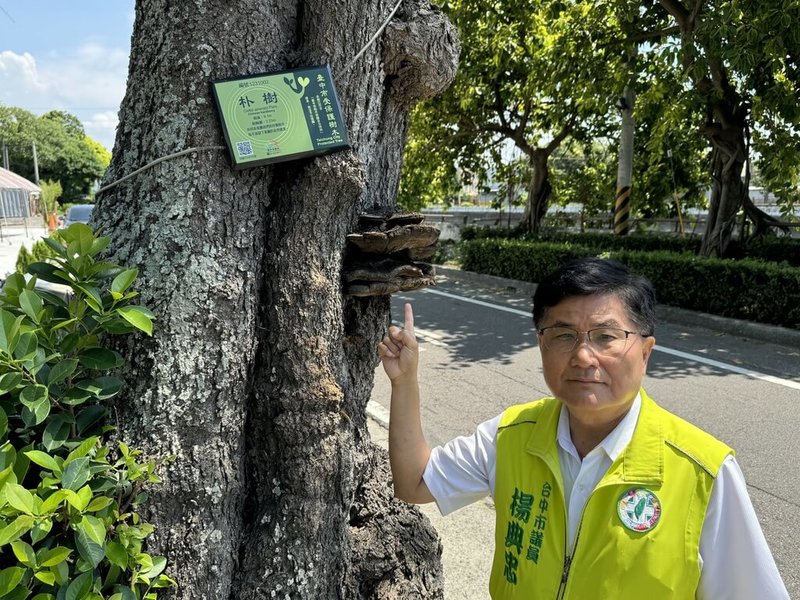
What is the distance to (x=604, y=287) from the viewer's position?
60.7 inches

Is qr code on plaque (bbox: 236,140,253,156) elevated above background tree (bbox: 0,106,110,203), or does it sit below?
below

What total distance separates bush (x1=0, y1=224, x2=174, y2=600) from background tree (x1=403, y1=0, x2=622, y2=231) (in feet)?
31.9

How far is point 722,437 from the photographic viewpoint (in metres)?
4.84

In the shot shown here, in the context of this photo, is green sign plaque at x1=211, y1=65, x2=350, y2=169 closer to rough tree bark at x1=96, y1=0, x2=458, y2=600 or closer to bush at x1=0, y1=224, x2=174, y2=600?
rough tree bark at x1=96, y1=0, x2=458, y2=600

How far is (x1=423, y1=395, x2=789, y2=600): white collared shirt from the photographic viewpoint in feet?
4.32

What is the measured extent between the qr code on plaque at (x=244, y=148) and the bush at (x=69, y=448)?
0.42 m

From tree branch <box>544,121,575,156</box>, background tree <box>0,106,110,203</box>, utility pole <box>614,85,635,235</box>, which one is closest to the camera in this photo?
utility pole <box>614,85,635,235</box>

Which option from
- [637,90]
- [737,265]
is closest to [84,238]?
[737,265]

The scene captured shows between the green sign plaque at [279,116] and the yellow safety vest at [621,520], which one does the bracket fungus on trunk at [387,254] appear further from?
the yellow safety vest at [621,520]

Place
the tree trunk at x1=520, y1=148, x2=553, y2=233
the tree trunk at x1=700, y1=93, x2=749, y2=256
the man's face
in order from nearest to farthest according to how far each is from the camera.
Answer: the man's face
the tree trunk at x1=700, y1=93, x2=749, y2=256
the tree trunk at x1=520, y1=148, x2=553, y2=233

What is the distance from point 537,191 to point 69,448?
15.7m

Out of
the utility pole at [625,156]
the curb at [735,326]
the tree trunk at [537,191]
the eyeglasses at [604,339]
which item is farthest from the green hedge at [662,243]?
the eyeglasses at [604,339]

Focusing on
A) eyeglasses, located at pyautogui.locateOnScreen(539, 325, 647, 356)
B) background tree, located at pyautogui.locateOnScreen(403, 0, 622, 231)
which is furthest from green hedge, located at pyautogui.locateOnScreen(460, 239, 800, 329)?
eyeglasses, located at pyautogui.locateOnScreen(539, 325, 647, 356)

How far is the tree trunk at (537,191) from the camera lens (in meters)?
16.0
